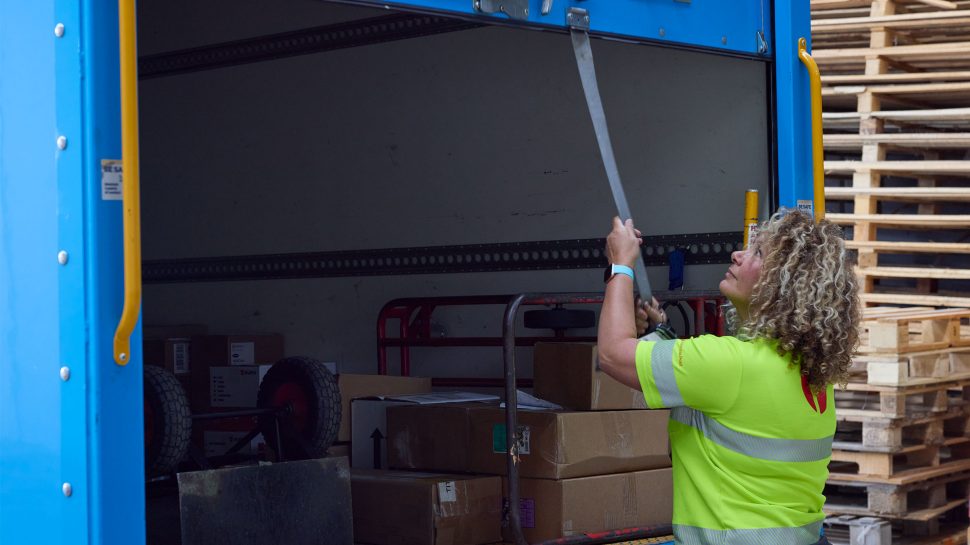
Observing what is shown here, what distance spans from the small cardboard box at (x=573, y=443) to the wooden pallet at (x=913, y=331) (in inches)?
91.1

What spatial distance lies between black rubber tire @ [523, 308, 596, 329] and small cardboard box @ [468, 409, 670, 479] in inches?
25.8

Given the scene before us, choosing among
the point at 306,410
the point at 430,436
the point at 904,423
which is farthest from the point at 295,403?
the point at 904,423

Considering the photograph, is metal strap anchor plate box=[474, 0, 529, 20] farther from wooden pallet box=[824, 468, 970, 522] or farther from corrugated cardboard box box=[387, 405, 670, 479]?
wooden pallet box=[824, 468, 970, 522]

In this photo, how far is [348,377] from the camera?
4984mm

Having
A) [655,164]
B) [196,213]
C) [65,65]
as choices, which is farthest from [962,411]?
[65,65]

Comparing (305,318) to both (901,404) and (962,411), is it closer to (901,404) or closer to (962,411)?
(901,404)

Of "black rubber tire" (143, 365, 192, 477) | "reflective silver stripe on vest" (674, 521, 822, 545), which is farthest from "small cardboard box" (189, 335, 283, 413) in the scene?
"reflective silver stripe on vest" (674, 521, 822, 545)

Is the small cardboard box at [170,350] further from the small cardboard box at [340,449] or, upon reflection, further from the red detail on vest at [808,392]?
the red detail on vest at [808,392]

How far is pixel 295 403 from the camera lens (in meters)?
4.88

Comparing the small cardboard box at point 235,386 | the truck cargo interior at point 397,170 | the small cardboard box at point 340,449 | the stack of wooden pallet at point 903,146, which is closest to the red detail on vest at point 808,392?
the truck cargo interior at point 397,170

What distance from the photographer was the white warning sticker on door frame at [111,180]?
245 cm

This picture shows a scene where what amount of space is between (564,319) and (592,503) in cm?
99

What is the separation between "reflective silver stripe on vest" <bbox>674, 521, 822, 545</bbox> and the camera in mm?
2850

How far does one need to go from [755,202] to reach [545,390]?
Result: 0.97m
